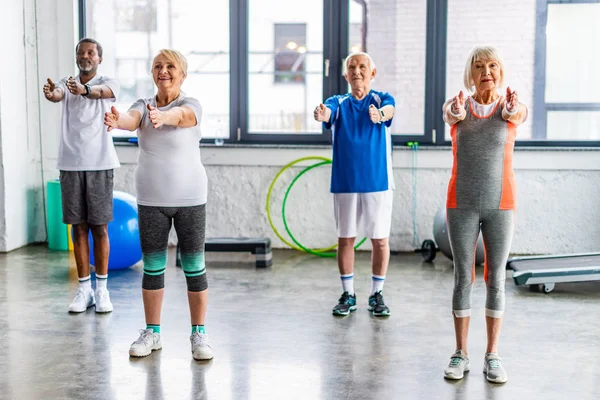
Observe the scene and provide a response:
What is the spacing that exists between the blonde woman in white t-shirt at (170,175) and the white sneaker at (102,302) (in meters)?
0.96

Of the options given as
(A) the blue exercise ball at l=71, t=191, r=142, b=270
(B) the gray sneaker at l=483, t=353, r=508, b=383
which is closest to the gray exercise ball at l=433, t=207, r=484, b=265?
(A) the blue exercise ball at l=71, t=191, r=142, b=270

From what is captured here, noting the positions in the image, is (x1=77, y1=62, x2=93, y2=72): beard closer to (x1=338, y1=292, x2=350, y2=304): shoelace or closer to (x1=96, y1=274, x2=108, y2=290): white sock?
(x1=96, y1=274, x2=108, y2=290): white sock

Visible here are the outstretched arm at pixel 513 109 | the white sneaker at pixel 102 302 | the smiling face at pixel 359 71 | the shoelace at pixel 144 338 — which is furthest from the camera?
the white sneaker at pixel 102 302

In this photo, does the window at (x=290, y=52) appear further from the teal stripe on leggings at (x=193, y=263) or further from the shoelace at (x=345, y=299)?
the teal stripe on leggings at (x=193, y=263)

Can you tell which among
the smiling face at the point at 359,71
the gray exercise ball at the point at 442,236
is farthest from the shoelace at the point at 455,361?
the gray exercise ball at the point at 442,236

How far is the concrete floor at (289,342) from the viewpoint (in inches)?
131

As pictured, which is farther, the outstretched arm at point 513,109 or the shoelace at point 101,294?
the shoelace at point 101,294

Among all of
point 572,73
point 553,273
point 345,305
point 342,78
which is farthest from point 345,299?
point 572,73

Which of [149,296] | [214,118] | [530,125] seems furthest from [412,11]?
[149,296]

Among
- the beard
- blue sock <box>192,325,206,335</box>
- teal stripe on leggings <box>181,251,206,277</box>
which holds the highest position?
the beard

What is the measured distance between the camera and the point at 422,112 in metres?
6.54

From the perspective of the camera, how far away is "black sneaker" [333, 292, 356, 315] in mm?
4516

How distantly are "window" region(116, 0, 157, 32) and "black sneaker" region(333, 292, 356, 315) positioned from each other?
3.31 metres

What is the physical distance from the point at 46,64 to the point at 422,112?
3113 millimetres
